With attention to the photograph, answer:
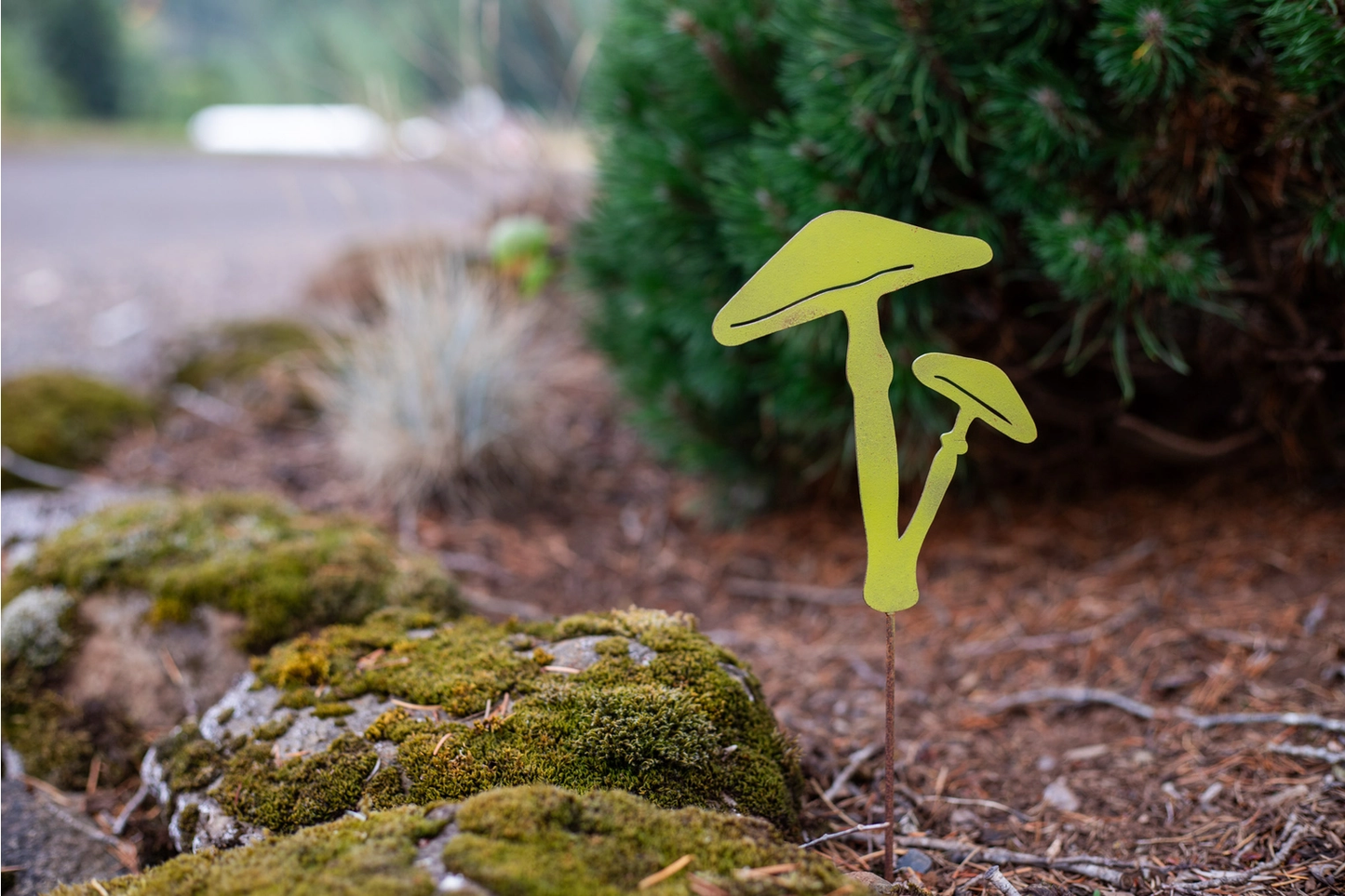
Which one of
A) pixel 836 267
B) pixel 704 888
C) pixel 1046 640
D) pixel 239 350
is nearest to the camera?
pixel 704 888

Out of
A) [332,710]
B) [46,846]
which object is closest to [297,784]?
[332,710]

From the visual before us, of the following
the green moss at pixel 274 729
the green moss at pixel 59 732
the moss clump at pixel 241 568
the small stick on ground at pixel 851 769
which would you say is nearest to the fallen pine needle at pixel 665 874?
the small stick on ground at pixel 851 769

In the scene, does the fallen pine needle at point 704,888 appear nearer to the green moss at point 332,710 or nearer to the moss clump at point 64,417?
the green moss at point 332,710

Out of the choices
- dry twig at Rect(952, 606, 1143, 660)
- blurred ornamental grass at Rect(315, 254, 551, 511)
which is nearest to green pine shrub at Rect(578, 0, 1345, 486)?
dry twig at Rect(952, 606, 1143, 660)

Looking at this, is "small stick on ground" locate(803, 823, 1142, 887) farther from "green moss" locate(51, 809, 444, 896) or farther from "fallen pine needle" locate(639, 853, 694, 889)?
"green moss" locate(51, 809, 444, 896)

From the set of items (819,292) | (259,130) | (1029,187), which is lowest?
(819,292)

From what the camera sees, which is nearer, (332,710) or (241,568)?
(332,710)

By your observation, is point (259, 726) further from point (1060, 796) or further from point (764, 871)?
point (1060, 796)
